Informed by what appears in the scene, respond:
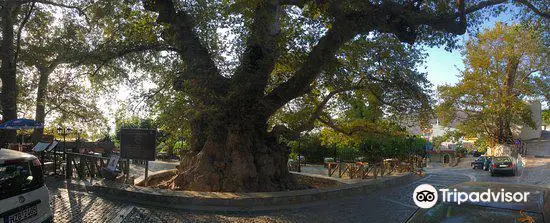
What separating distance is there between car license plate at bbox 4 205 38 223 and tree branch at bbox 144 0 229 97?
6.64 meters

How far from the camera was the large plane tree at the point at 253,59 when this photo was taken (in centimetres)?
1210

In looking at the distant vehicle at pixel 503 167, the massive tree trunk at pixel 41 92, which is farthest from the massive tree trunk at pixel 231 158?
the distant vehicle at pixel 503 167

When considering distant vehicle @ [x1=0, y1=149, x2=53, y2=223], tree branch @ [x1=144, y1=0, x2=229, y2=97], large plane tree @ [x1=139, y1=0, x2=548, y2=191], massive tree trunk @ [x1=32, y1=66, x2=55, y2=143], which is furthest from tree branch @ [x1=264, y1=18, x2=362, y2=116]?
massive tree trunk @ [x1=32, y1=66, x2=55, y2=143]

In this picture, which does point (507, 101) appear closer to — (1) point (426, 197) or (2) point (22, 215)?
(1) point (426, 197)

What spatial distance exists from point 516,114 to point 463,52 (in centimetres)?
809

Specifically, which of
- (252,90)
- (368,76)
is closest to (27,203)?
(252,90)

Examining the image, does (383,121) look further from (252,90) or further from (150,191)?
(150,191)

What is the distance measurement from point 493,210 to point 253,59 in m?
9.71

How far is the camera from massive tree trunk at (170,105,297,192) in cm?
1327

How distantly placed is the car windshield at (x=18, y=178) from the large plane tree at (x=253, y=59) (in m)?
6.38

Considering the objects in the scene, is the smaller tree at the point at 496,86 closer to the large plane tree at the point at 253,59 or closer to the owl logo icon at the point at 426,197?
the large plane tree at the point at 253,59

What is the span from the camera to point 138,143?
13734 millimetres

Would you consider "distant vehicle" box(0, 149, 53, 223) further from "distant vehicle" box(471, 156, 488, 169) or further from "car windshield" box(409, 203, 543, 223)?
"distant vehicle" box(471, 156, 488, 169)

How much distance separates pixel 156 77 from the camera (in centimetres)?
1425
